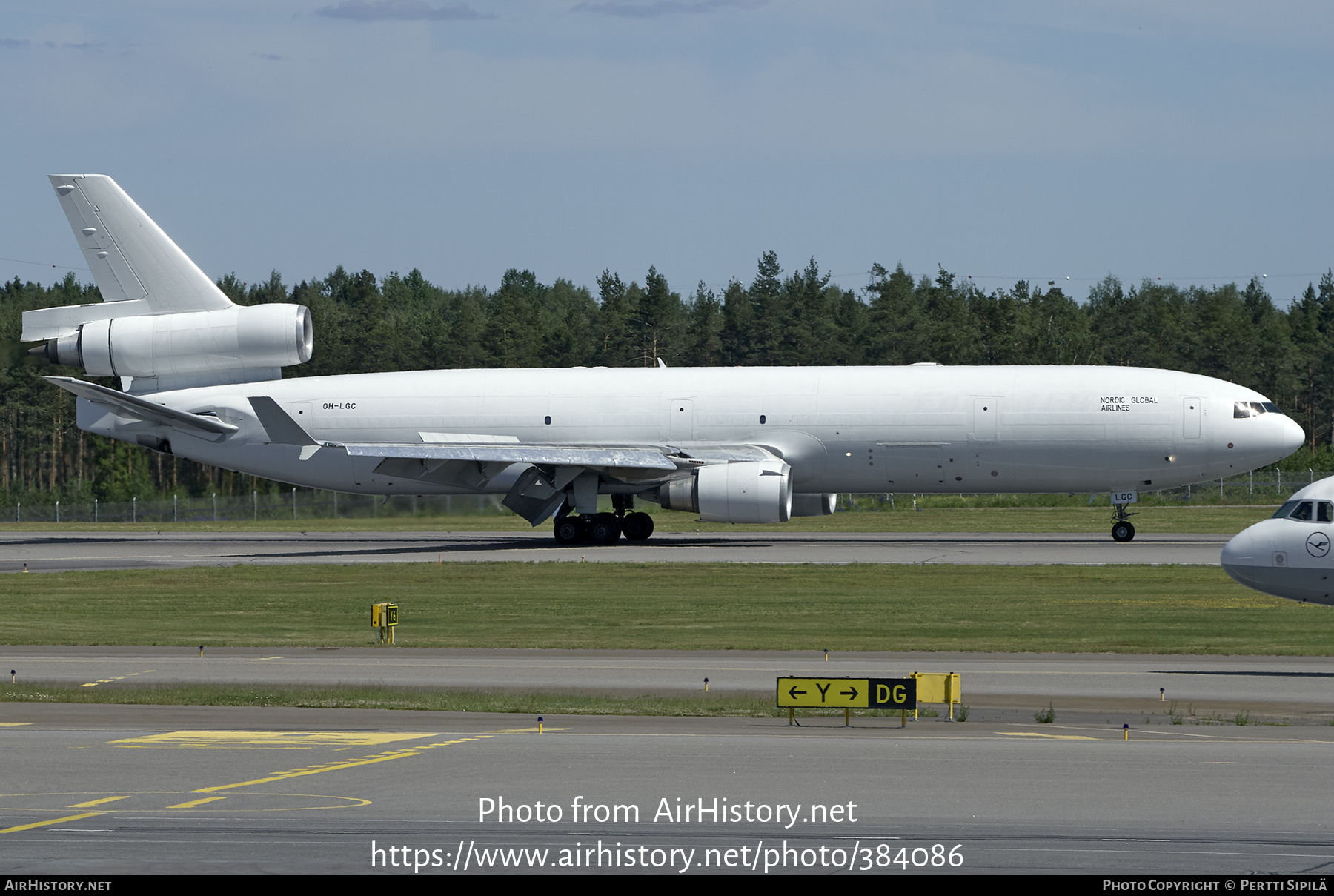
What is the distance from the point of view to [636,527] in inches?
1949

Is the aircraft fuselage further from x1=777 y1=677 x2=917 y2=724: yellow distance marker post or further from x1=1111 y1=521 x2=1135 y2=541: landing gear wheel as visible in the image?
x1=777 y1=677 x2=917 y2=724: yellow distance marker post

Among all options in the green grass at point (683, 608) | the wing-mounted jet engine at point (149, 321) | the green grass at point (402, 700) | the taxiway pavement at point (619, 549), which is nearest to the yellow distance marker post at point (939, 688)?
the green grass at point (402, 700)

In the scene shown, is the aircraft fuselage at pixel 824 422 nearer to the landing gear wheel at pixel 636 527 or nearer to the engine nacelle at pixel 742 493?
the engine nacelle at pixel 742 493

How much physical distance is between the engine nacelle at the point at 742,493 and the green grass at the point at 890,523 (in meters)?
11.9

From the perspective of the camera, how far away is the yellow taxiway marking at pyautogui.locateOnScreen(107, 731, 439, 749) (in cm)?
1670

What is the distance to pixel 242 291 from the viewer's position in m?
154

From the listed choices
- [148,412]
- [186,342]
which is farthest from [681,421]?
[148,412]

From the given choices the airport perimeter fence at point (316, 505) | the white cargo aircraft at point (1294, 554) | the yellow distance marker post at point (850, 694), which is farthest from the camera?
the airport perimeter fence at point (316, 505)

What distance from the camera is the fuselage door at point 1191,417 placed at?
46094mm

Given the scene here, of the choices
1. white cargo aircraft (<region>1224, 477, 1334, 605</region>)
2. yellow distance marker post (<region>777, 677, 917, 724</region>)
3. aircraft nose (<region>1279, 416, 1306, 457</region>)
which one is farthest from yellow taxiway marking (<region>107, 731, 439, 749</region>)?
aircraft nose (<region>1279, 416, 1306, 457</region>)

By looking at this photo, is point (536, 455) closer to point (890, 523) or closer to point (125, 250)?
point (125, 250)

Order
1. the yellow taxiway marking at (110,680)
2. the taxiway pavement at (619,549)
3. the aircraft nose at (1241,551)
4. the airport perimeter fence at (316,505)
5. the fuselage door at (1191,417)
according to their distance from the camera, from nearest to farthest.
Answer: the yellow taxiway marking at (110,680)
the aircraft nose at (1241,551)
the taxiway pavement at (619,549)
the fuselage door at (1191,417)
the airport perimeter fence at (316,505)

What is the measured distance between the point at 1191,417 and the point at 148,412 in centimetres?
3413

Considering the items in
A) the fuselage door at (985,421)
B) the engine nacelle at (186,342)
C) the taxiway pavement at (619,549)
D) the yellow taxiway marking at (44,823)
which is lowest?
the yellow taxiway marking at (44,823)
